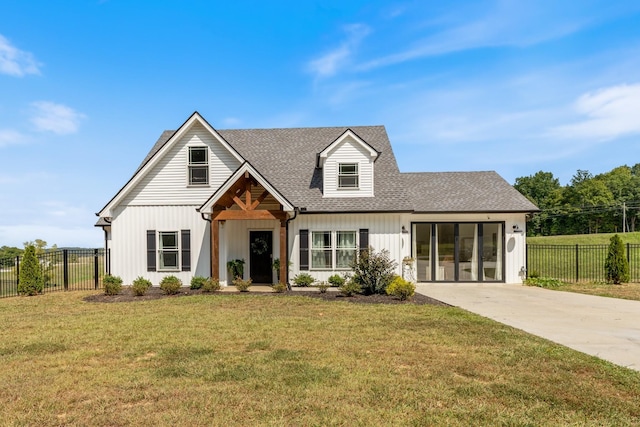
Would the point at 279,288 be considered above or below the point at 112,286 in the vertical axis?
below

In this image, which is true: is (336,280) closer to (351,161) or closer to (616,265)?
(351,161)

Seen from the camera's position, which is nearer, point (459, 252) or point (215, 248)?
point (215, 248)

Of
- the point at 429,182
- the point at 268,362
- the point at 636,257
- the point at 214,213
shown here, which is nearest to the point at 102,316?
the point at 214,213

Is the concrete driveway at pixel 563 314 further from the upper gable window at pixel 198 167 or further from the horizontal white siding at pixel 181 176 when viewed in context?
the upper gable window at pixel 198 167

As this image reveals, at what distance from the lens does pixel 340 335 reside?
809 cm

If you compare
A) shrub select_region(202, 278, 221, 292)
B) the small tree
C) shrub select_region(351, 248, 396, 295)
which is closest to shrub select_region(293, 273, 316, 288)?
shrub select_region(351, 248, 396, 295)

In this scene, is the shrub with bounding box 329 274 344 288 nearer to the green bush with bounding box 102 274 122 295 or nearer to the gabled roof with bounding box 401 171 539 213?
the gabled roof with bounding box 401 171 539 213

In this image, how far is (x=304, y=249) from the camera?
16453 millimetres

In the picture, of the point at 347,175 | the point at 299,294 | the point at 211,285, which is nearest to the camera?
the point at 299,294

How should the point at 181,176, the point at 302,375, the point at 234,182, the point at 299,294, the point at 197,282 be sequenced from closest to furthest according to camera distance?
A: the point at 302,375 → the point at 299,294 → the point at 234,182 → the point at 197,282 → the point at 181,176

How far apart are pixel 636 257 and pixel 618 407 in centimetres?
3428

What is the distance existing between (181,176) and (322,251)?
718 centimetres

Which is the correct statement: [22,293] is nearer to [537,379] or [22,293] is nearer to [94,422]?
[94,422]

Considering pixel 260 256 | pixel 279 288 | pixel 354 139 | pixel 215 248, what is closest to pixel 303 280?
pixel 279 288
